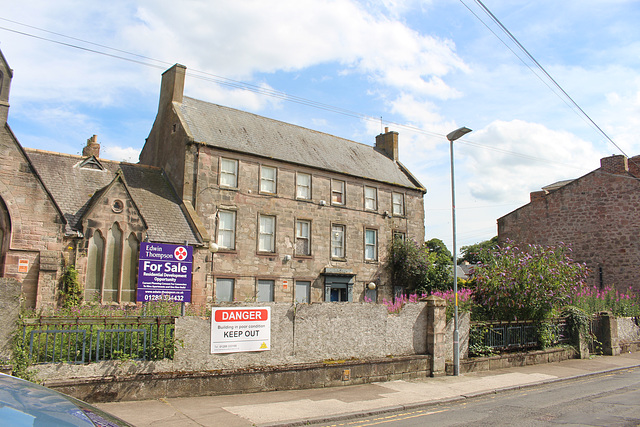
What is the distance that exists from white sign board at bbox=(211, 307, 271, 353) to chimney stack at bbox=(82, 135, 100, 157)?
16126mm

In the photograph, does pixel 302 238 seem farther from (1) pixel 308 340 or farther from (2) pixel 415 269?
(1) pixel 308 340

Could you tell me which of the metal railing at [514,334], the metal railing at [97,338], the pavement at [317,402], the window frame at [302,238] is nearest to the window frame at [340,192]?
the window frame at [302,238]

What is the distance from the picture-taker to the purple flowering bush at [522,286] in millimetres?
17016

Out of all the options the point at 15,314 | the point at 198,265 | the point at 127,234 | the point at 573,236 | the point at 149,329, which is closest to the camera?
the point at 15,314

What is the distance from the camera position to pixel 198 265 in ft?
66.9

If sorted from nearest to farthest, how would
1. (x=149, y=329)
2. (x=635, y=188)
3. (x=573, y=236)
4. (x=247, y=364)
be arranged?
(x=149, y=329) < (x=247, y=364) < (x=635, y=188) < (x=573, y=236)

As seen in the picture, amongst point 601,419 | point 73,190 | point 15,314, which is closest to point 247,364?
point 15,314

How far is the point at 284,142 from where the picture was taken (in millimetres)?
27578

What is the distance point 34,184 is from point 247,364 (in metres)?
10.6

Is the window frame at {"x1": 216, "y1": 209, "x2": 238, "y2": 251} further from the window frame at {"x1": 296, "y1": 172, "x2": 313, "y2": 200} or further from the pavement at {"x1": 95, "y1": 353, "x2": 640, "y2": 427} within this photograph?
the pavement at {"x1": 95, "y1": 353, "x2": 640, "y2": 427}

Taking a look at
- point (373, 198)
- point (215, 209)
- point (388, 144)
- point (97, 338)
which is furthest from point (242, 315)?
point (388, 144)

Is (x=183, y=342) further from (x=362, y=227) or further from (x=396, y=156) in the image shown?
(x=396, y=156)

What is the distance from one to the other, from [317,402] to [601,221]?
2519 cm

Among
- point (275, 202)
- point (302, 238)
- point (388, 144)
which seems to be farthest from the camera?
point (388, 144)
